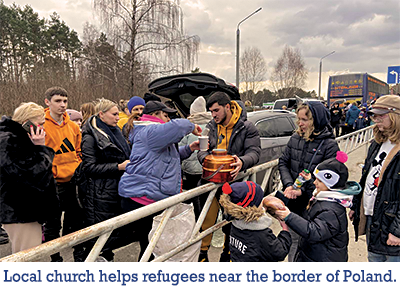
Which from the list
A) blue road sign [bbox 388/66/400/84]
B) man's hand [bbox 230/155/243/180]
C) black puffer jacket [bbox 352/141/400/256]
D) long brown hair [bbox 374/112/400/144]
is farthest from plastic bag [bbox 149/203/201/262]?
blue road sign [bbox 388/66/400/84]

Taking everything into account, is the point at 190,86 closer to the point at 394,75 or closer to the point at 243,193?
the point at 243,193

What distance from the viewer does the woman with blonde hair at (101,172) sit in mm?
2516

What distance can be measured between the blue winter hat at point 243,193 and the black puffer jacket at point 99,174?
1.25 meters

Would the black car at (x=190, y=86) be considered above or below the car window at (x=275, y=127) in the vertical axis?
above

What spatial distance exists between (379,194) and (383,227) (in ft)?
0.82

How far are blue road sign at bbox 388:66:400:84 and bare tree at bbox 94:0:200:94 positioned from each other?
13995 millimetres

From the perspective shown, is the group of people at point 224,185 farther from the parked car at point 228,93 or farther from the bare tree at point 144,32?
the bare tree at point 144,32

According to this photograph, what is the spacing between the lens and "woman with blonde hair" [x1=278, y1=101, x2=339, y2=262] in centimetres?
243

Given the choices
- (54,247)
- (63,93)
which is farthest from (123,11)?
(54,247)

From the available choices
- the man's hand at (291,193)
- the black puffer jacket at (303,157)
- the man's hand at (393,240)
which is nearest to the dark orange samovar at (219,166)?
the man's hand at (291,193)

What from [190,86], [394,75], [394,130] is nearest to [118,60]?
[190,86]

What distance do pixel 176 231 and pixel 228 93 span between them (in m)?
2.82

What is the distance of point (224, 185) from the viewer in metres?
→ 1.83
